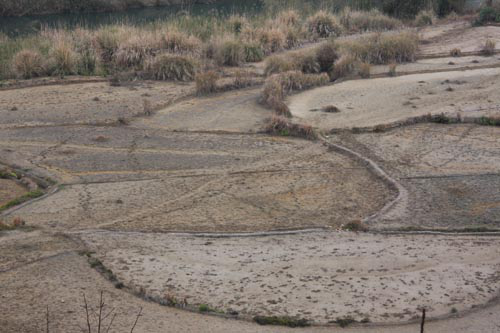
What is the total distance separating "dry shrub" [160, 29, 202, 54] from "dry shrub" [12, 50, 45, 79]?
3.59m

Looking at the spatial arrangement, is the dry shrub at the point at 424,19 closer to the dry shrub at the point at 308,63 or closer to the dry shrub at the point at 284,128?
the dry shrub at the point at 308,63

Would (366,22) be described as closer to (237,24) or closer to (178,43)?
(237,24)

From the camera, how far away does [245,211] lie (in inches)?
439

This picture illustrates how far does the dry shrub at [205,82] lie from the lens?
18250 millimetres

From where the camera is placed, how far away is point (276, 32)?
80.6ft

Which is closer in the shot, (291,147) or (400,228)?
(400,228)

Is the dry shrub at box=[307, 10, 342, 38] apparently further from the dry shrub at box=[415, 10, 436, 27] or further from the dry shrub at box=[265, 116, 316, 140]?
the dry shrub at box=[265, 116, 316, 140]

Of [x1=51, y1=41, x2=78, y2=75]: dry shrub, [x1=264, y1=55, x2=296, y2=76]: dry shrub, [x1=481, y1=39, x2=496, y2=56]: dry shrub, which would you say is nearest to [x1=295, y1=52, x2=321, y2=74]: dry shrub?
[x1=264, y1=55, x2=296, y2=76]: dry shrub

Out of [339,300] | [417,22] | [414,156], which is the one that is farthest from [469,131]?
[417,22]

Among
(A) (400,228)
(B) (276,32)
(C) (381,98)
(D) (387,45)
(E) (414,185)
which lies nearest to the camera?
(A) (400,228)

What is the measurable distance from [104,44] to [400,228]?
13854 mm

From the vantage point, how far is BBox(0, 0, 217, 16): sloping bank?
40875 mm

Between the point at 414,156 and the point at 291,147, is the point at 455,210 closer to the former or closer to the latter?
the point at 414,156

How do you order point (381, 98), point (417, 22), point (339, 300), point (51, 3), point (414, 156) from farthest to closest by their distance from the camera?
point (51, 3)
point (417, 22)
point (381, 98)
point (414, 156)
point (339, 300)
